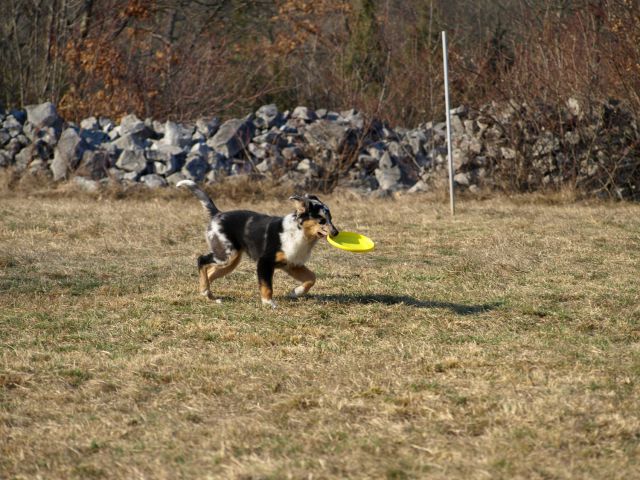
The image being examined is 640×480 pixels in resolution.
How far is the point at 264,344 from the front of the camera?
6723 mm

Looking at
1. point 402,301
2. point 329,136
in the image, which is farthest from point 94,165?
point 402,301

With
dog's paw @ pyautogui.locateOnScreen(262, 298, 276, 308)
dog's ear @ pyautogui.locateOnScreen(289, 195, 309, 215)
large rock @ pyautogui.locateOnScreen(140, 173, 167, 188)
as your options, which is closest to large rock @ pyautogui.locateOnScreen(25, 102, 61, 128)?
large rock @ pyautogui.locateOnScreen(140, 173, 167, 188)

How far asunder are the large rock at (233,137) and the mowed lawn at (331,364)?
19.1ft

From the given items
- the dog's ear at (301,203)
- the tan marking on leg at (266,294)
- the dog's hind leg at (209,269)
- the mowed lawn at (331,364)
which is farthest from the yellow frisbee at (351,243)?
the dog's hind leg at (209,269)

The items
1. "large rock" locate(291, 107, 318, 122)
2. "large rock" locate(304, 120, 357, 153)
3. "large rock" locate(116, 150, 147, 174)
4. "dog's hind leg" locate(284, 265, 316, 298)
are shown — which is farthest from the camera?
"large rock" locate(291, 107, 318, 122)

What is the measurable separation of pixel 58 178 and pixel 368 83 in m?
6.95

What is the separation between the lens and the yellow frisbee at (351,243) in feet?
25.3

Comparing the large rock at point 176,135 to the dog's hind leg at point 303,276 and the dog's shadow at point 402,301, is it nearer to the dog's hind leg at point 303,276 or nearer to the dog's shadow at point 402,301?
the dog's shadow at point 402,301

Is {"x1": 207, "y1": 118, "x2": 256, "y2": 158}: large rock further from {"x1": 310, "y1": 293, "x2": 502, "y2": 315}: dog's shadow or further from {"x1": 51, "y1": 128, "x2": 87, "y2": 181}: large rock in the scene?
{"x1": 310, "y1": 293, "x2": 502, "y2": 315}: dog's shadow

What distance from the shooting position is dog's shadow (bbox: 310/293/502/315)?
782cm

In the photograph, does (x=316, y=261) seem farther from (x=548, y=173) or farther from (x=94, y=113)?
(x=94, y=113)

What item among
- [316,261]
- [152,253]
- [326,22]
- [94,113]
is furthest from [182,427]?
[326,22]

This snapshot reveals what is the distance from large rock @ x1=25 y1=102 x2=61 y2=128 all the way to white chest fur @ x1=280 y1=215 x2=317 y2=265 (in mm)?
10764

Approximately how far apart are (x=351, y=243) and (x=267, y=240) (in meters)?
0.70
